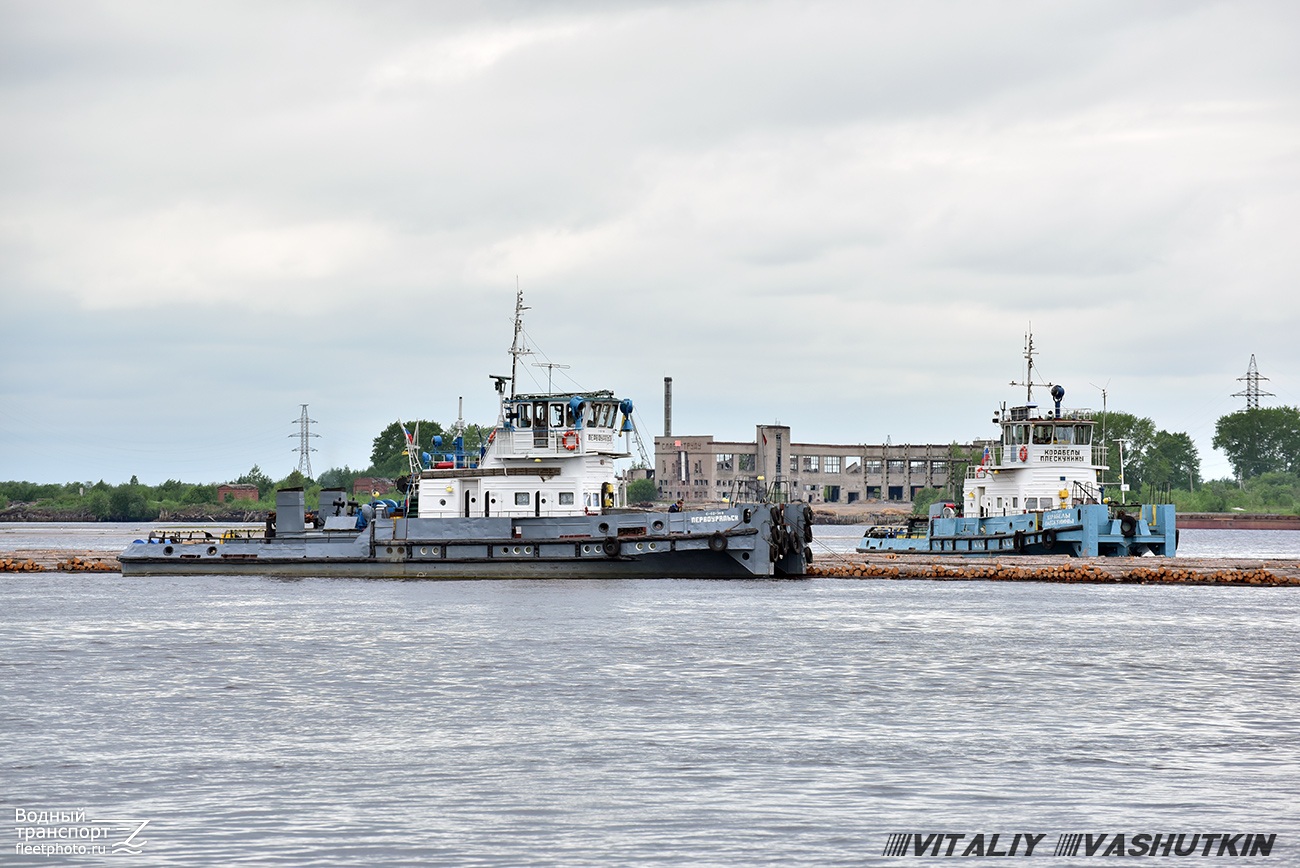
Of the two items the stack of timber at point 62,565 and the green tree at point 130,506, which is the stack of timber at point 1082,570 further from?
the green tree at point 130,506

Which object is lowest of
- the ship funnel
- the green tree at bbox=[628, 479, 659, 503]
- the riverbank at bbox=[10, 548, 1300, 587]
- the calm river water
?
the calm river water

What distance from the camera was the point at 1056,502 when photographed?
5953 centimetres

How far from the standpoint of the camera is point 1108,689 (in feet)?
83.6

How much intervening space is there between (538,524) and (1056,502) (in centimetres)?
2375

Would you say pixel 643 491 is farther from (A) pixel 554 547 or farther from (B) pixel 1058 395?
(A) pixel 554 547

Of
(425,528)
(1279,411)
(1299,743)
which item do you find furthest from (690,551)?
(1279,411)

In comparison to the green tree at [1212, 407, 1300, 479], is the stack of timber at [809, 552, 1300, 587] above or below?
below

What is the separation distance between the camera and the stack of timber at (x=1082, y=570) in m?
52.8

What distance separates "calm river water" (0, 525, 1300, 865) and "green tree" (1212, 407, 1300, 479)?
161m

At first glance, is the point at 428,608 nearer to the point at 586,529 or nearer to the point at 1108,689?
the point at 586,529

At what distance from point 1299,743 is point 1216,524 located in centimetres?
13785

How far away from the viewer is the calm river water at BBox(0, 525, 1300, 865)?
15.3 m

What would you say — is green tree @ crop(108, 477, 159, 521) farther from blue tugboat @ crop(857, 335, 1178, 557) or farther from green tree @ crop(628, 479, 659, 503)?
blue tugboat @ crop(857, 335, 1178, 557)

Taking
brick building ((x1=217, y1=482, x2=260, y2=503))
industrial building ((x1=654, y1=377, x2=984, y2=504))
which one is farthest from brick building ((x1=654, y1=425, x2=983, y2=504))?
brick building ((x1=217, y1=482, x2=260, y2=503))
